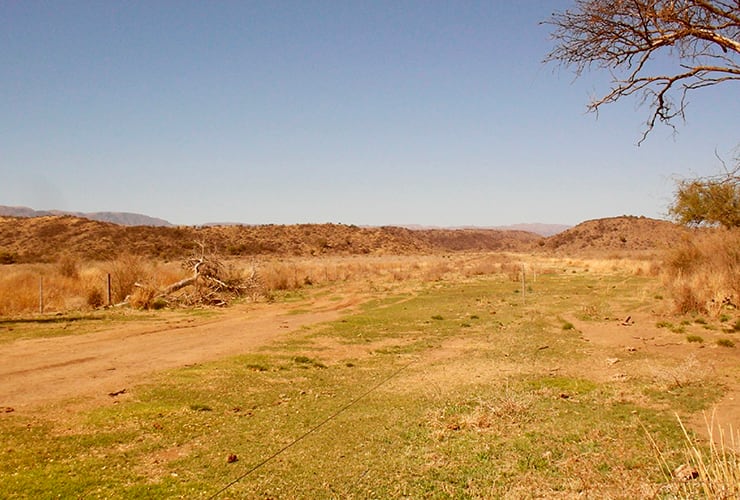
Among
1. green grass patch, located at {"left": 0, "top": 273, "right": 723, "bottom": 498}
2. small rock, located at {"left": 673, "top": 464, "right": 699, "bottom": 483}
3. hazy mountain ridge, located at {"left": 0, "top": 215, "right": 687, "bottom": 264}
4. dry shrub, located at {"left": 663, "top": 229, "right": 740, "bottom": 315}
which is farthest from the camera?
hazy mountain ridge, located at {"left": 0, "top": 215, "right": 687, "bottom": 264}

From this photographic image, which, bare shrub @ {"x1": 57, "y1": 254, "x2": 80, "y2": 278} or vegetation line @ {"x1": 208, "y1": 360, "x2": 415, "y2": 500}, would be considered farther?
bare shrub @ {"x1": 57, "y1": 254, "x2": 80, "y2": 278}

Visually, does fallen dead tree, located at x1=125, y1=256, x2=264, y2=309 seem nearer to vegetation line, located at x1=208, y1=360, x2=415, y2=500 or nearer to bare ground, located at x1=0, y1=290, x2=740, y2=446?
bare ground, located at x1=0, y1=290, x2=740, y2=446

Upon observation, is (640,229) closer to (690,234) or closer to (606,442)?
(690,234)

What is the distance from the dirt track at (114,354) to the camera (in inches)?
376

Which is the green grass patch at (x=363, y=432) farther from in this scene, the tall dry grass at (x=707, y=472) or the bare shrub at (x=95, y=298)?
the bare shrub at (x=95, y=298)

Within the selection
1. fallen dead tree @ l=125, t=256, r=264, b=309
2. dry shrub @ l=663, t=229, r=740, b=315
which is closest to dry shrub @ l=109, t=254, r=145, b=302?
fallen dead tree @ l=125, t=256, r=264, b=309

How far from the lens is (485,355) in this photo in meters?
12.8

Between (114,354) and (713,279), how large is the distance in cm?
1931

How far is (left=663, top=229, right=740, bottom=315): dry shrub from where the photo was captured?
715 inches

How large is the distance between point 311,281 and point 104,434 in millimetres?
28923

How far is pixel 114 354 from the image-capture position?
13141 millimetres

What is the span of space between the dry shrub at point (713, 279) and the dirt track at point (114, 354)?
12.8m

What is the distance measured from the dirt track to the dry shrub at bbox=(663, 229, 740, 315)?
506 inches

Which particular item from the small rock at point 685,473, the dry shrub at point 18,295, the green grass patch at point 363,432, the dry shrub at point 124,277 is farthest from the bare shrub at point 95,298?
the small rock at point 685,473
